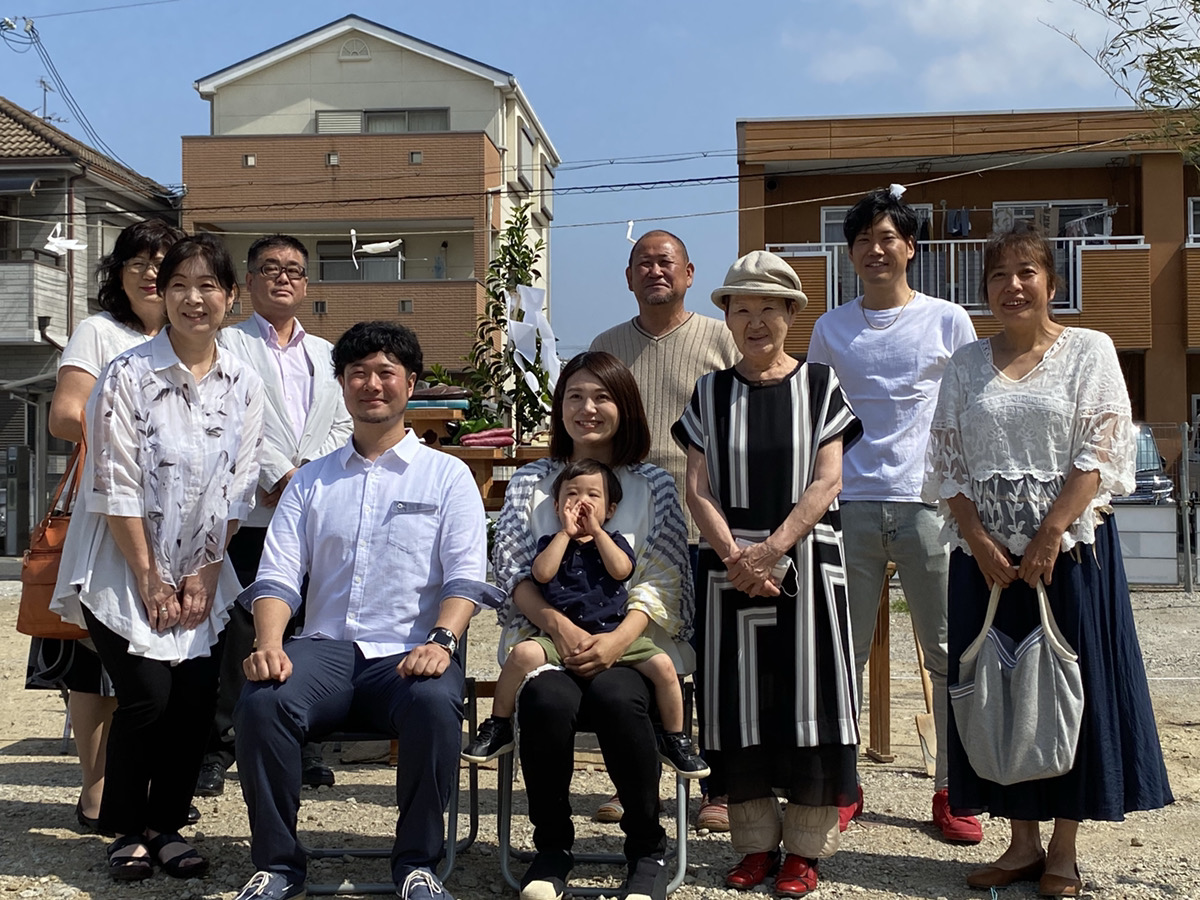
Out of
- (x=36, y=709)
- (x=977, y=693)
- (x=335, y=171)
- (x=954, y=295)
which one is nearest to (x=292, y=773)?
(x=977, y=693)

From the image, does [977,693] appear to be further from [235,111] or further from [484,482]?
[235,111]

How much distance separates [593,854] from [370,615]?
1065 millimetres

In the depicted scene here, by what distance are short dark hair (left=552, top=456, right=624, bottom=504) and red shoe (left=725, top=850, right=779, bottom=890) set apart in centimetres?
119

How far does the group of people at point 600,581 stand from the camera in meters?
3.45

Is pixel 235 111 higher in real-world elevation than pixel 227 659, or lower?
higher

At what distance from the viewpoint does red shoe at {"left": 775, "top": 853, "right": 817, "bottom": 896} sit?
11.7 feet

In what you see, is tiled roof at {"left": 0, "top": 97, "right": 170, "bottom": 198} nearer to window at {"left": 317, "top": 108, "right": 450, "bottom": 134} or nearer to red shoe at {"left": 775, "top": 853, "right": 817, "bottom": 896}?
window at {"left": 317, "top": 108, "right": 450, "bottom": 134}

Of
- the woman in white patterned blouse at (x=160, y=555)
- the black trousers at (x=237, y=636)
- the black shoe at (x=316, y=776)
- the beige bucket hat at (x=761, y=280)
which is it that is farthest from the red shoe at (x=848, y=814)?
the woman in white patterned blouse at (x=160, y=555)

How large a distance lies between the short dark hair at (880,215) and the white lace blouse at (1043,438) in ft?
2.51

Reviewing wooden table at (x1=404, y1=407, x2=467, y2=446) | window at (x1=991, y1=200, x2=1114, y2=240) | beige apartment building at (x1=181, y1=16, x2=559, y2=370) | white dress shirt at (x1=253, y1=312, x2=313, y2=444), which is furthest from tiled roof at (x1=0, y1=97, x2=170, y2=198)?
white dress shirt at (x1=253, y1=312, x2=313, y2=444)

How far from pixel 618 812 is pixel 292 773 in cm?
147

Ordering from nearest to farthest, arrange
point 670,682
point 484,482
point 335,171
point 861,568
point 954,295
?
1. point 670,682
2. point 861,568
3. point 484,482
4. point 954,295
5. point 335,171

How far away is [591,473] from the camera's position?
3744mm

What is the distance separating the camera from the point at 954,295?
58.1 feet
